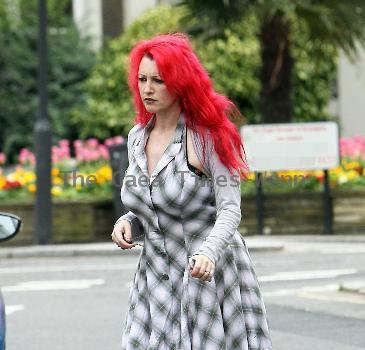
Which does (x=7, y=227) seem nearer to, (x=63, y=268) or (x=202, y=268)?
(x=202, y=268)

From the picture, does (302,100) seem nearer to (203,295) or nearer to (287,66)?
(287,66)

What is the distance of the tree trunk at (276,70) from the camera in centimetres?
2261

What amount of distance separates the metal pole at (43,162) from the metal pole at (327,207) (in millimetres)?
3719

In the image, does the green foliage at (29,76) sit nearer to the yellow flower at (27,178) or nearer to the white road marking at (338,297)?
the yellow flower at (27,178)

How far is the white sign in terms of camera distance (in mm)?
20250

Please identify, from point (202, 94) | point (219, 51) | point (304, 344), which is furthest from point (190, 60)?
point (219, 51)

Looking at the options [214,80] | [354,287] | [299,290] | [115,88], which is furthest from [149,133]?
[115,88]

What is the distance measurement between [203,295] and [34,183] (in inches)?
634

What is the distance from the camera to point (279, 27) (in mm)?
22609

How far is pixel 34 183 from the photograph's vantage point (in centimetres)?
2120

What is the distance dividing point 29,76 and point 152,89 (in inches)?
1288

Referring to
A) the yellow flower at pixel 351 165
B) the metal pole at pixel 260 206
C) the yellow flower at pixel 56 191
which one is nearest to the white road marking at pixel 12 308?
the metal pole at pixel 260 206

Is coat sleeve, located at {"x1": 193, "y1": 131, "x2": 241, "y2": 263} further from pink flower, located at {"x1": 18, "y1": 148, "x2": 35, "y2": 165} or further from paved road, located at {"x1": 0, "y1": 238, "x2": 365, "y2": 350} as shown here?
pink flower, located at {"x1": 18, "y1": 148, "x2": 35, "y2": 165}

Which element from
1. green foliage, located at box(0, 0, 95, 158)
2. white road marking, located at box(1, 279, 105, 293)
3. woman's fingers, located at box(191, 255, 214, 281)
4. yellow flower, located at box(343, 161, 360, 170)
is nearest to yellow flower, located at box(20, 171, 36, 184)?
yellow flower, located at box(343, 161, 360, 170)
